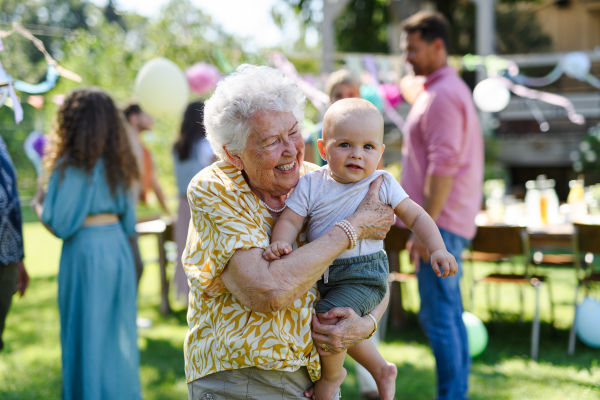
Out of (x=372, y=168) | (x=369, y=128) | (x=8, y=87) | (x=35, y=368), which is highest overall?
(x=8, y=87)

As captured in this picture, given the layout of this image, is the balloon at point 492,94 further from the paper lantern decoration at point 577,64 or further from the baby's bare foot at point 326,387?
the baby's bare foot at point 326,387

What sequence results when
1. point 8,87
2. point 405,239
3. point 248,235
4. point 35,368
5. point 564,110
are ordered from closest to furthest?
point 248,235, point 8,87, point 35,368, point 405,239, point 564,110

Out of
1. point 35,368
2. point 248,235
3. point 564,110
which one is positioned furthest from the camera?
point 564,110

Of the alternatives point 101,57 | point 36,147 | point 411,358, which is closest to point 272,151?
point 411,358

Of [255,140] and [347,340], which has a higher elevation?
[255,140]

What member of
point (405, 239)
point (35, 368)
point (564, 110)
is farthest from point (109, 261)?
point (564, 110)

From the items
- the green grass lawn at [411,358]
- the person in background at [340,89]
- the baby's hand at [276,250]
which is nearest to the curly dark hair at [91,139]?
the person in background at [340,89]

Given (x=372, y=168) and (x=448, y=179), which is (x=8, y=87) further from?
(x=448, y=179)

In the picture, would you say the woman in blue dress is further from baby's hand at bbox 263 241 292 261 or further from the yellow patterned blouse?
baby's hand at bbox 263 241 292 261

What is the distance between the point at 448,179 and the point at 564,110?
426 inches

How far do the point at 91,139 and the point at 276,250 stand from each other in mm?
1992

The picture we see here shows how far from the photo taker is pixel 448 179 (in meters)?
3.13

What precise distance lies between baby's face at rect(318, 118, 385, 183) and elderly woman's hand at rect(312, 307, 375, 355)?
0.42 m

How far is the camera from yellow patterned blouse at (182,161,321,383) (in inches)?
63.2
